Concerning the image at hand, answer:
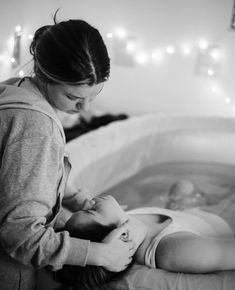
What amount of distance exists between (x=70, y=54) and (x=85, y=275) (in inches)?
23.5

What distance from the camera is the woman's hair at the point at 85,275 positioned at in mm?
1073

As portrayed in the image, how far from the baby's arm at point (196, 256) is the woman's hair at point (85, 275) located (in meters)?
0.15

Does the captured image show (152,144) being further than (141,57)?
No

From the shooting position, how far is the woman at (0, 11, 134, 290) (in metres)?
0.91

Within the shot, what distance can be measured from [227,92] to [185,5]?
731 millimetres

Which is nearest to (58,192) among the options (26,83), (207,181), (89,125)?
(26,83)

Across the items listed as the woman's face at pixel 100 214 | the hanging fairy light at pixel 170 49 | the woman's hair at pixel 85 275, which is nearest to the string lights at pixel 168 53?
the hanging fairy light at pixel 170 49

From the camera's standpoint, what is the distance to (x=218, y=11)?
9.32ft

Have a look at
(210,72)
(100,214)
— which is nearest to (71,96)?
(100,214)

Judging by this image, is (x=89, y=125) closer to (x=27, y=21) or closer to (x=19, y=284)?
(x=27, y=21)

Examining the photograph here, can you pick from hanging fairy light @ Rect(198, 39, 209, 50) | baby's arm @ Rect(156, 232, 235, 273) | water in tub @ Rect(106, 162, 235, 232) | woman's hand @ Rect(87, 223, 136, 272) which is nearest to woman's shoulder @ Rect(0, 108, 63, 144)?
woman's hand @ Rect(87, 223, 136, 272)

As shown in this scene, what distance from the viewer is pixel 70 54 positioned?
93 cm

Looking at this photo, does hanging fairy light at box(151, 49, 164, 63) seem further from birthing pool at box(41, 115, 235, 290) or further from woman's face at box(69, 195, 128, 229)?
woman's face at box(69, 195, 128, 229)

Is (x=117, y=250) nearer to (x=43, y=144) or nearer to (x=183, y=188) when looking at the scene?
(x=43, y=144)
